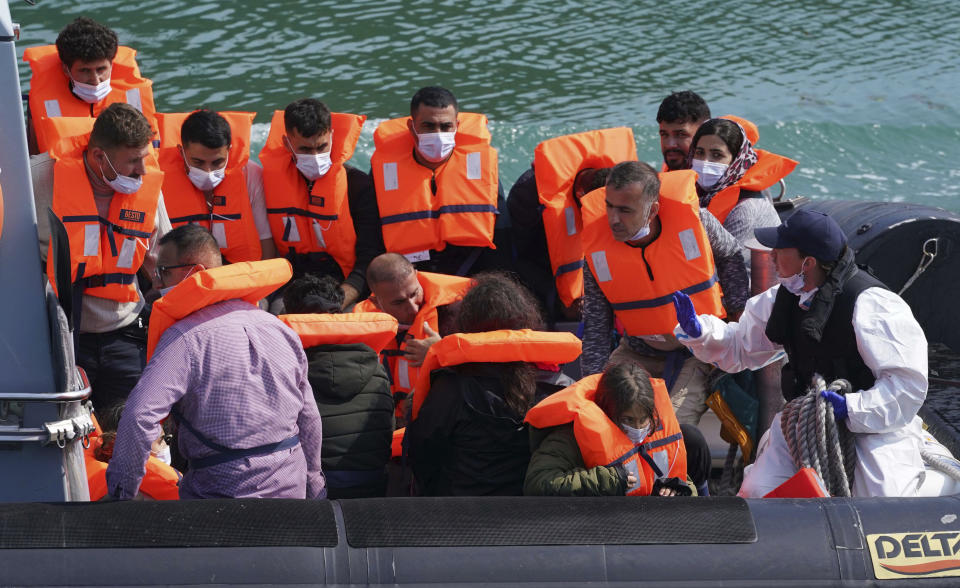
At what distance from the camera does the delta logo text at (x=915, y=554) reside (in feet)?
8.80

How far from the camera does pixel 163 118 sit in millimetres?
5125

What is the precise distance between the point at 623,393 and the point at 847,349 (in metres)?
0.74

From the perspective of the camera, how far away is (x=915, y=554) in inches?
106

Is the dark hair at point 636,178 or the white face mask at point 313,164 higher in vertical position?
the dark hair at point 636,178

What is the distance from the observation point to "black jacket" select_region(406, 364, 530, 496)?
3.04m

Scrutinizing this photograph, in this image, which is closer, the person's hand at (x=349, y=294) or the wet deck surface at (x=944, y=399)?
the wet deck surface at (x=944, y=399)

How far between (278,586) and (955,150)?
934 centimetres

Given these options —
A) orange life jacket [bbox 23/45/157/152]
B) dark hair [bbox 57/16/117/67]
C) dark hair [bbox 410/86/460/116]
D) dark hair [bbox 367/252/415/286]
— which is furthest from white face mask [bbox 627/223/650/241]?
dark hair [bbox 57/16/117/67]

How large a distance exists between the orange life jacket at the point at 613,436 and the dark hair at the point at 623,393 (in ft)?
0.10

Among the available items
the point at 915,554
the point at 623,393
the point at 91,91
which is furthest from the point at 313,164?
the point at 915,554

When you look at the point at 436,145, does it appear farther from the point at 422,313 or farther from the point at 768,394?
the point at 768,394

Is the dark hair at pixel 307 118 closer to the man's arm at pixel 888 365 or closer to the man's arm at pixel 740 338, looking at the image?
the man's arm at pixel 740 338

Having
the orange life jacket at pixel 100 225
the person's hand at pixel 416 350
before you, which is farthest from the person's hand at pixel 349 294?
the person's hand at pixel 416 350

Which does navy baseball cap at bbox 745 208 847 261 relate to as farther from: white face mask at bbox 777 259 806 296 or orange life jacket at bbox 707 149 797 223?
orange life jacket at bbox 707 149 797 223
